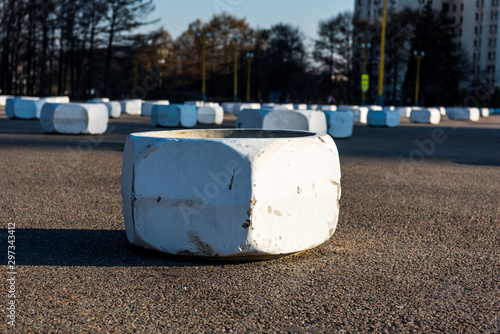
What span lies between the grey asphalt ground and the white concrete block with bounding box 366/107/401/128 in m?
22.6

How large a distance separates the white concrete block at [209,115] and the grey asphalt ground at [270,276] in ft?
65.8

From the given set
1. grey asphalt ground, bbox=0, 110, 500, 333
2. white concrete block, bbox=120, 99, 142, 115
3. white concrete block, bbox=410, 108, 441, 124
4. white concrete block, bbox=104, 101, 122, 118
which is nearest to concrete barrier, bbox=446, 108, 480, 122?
white concrete block, bbox=410, 108, 441, 124

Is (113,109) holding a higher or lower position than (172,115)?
higher

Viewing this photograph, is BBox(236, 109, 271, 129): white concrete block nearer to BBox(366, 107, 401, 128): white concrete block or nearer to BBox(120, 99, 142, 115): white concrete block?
BBox(366, 107, 401, 128): white concrete block

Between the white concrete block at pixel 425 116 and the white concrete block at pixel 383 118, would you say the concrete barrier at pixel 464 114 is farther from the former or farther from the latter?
the white concrete block at pixel 383 118

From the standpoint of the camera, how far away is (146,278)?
12.5ft

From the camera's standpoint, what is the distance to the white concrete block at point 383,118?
29641mm

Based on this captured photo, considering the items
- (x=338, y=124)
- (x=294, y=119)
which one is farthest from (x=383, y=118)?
(x=294, y=119)

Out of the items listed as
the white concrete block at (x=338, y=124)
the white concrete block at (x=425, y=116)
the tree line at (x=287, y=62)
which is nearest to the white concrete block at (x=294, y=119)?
the white concrete block at (x=338, y=124)

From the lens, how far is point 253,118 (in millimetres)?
15516

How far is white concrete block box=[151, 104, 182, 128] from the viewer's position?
23.2 meters

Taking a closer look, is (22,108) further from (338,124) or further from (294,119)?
(294,119)

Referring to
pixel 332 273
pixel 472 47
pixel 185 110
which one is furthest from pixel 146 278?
pixel 472 47

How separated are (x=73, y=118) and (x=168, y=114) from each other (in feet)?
20.0
